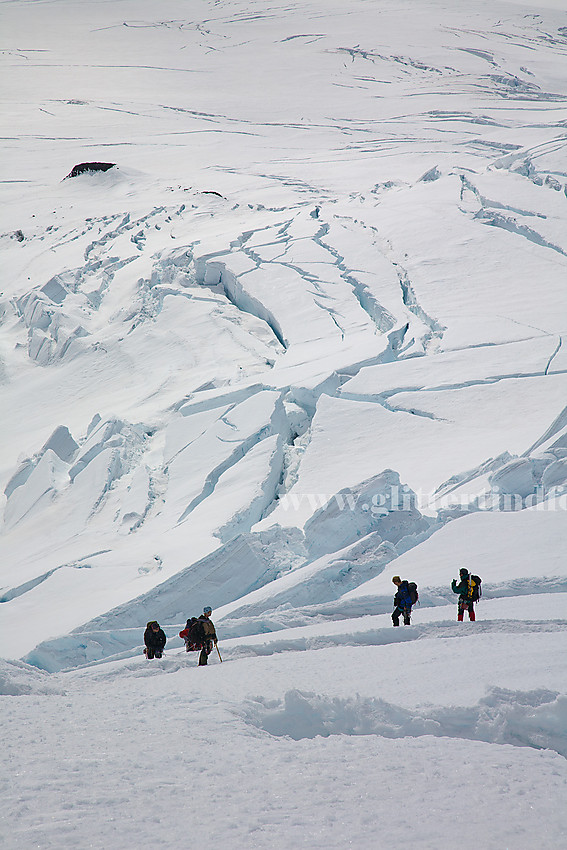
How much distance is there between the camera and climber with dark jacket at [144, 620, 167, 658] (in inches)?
252

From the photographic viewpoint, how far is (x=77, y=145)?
34.6 meters

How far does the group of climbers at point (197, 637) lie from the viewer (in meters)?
5.96

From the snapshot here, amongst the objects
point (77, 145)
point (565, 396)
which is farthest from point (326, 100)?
point (565, 396)

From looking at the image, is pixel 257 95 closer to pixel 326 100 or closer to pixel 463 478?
pixel 326 100

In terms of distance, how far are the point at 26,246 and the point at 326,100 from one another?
22042 mm

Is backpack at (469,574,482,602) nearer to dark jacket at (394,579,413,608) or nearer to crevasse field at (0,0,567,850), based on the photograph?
crevasse field at (0,0,567,850)

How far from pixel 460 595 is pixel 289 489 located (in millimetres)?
4886

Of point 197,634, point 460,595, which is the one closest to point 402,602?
point 460,595

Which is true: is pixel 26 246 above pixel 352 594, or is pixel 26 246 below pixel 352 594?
above

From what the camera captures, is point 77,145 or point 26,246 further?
point 77,145

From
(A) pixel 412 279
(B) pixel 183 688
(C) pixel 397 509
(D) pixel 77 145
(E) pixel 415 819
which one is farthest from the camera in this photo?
(D) pixel 77 145

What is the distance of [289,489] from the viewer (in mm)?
10711

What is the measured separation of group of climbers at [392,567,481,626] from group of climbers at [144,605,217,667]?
1568 millimetres

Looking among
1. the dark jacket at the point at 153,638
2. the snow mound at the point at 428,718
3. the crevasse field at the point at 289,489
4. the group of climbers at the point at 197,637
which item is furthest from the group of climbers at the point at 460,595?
the dark jacket at the point at 153,638
